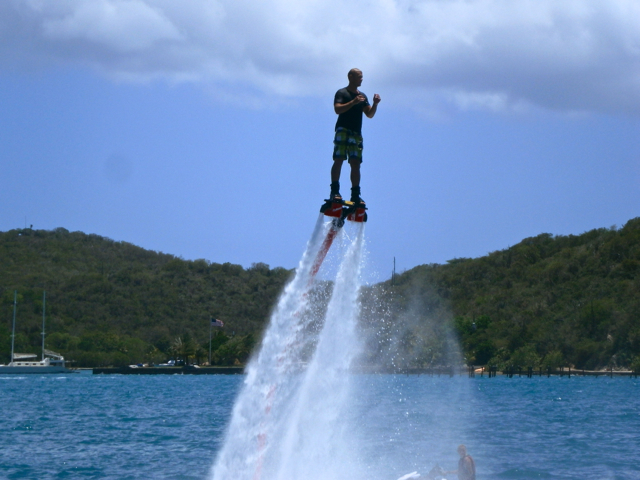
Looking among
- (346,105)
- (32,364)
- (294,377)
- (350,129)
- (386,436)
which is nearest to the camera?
(346,105)

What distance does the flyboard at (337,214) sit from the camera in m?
17.9

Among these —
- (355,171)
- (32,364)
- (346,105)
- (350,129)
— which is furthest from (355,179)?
(32,364)

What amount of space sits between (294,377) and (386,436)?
31.5 metres

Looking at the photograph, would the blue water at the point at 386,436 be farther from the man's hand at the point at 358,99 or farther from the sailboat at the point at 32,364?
the sailboat at the point at 32,364

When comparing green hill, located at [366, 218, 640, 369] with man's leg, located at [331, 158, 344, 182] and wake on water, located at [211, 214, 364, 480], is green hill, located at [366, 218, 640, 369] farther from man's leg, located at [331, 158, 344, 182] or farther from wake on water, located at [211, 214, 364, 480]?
man's leg, located at [331, 158, 344, 182]

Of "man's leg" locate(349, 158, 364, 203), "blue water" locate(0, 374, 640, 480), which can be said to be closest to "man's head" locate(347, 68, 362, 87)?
"man's leg" locate(349, 158, 364, 203)

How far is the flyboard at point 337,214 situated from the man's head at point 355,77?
2.58 m

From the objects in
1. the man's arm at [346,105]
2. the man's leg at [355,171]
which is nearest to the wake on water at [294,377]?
the man's leg at [355,171]

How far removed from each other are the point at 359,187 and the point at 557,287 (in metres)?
158

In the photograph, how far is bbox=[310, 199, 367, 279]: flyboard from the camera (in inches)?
704

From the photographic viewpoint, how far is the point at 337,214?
18000mm

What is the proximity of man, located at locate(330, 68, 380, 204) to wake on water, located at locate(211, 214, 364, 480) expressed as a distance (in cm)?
109

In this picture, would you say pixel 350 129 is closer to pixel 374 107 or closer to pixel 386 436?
pixel 374 107

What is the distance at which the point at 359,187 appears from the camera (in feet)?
59.3
